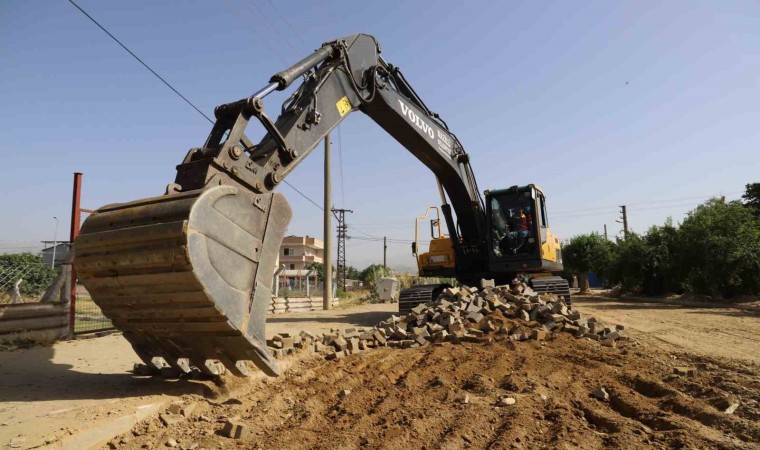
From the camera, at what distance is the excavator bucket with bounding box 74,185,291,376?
11.9 ft

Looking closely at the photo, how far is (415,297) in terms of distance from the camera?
11016 millimetres

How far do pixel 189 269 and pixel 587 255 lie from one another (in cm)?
3674

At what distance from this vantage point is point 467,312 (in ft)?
28.2

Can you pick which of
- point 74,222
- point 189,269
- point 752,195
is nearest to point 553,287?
point 189,269

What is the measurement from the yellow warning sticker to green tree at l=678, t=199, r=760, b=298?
2006cm

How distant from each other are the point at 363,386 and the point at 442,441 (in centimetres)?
183

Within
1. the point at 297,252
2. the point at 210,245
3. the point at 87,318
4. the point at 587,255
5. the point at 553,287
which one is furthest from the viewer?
the point at 297,252

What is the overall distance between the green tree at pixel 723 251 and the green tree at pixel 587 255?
11.1m

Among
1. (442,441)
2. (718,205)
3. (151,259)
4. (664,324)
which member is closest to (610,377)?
(442,441)

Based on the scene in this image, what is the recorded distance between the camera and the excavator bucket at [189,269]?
11.9 ft

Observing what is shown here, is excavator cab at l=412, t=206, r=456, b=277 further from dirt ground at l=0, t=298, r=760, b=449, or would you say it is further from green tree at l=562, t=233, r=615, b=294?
green tree at l=562, t=233, r=615, b=294

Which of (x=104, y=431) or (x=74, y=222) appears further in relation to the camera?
(x=74, y=222)

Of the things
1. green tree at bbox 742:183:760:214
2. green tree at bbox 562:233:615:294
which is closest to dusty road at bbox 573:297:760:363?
green tree at bbox 562:233:615:294

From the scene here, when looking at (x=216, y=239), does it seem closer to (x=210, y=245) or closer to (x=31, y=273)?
(x=210, y=245)
